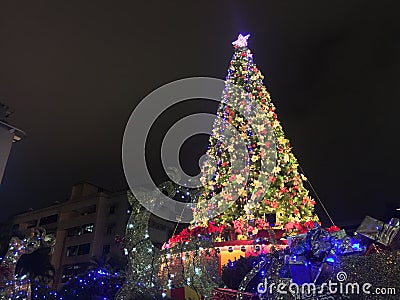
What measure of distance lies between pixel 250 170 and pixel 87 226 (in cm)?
3116

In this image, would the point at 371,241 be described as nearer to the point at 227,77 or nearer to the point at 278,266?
the point at 278,266

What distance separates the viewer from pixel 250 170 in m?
11.0

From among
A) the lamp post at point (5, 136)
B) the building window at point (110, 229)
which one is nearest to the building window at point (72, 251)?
the building window at point (110, 229)

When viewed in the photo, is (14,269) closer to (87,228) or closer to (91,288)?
(91,288)

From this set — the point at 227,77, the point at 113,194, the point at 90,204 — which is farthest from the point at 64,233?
the point at 227,77

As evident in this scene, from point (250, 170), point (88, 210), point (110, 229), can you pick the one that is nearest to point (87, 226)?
point (88, 210)

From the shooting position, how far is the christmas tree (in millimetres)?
10445

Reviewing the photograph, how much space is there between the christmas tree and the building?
2451 cm

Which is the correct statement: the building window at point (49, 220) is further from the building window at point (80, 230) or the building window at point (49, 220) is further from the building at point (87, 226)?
the building window at point (80, 230)

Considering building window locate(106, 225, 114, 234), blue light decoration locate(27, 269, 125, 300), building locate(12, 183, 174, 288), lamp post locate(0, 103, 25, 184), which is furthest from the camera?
building window locate(106, 225, 114, 234)

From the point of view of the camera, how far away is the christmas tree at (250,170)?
10445 millimetres

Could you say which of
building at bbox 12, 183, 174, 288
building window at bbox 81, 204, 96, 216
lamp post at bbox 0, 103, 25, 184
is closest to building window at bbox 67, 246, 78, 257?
building at bbox 12, 183, 174, 288

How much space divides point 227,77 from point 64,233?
34280 mm

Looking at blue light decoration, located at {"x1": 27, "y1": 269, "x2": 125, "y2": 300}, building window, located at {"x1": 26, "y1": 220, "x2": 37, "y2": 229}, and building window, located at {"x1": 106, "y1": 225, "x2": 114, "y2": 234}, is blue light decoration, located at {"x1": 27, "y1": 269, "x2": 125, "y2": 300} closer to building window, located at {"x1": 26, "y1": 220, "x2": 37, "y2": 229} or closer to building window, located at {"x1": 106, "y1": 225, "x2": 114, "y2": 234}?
building window, located at {"x1": 106, "y1": 225, "x2": 114, "y2": 234}
